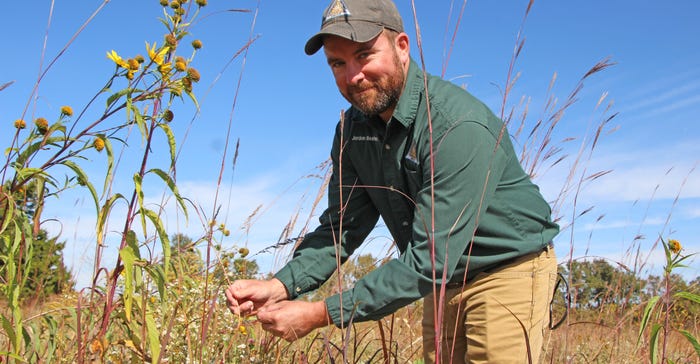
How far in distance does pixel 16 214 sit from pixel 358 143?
142 cm

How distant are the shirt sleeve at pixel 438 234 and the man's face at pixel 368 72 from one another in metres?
0.43

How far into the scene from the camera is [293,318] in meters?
1.87

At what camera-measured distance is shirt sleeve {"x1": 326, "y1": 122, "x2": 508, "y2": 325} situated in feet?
6.09

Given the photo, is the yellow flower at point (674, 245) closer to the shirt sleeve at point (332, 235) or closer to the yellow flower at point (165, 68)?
the shirt sleeve at point (332, 235)

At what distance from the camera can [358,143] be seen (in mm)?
2607

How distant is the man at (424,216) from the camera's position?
1.89 m

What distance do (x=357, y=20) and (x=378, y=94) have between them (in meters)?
0.28

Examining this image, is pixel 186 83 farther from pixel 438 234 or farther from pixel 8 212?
pixel 438 234

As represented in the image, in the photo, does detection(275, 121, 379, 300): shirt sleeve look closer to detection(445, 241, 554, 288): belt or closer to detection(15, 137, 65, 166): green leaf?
detection(445, 241, 554, 288): belt

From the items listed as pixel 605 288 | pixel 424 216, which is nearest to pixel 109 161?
pixel 424 216

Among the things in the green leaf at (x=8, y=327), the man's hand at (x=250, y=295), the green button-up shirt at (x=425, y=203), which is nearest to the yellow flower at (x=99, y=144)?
the green leaf at (x=8, y=327)

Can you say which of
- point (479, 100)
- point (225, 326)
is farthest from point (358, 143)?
point (225, 326)

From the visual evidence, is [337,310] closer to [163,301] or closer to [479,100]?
[163,301]

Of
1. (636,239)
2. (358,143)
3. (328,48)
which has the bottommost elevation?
(636,239)
